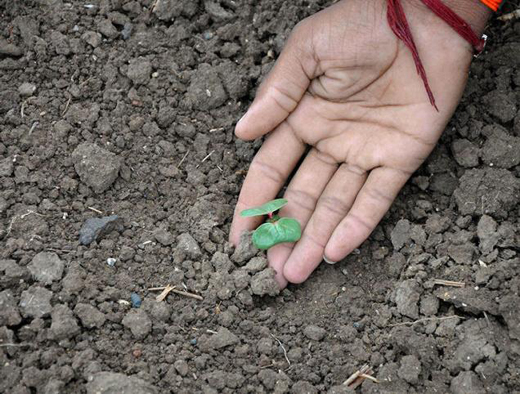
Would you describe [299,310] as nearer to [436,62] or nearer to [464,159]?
[464,159]

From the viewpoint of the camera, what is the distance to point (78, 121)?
12.1ft

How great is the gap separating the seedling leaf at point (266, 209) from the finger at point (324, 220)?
0.20 m

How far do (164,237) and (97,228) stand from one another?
326 mm

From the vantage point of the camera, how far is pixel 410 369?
2.96m

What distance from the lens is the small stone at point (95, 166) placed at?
3488 mm

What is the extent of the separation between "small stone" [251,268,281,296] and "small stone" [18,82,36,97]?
1593 mm

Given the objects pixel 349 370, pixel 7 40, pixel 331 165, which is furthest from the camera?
pixel 7 40

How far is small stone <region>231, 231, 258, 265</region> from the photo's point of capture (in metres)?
3.40

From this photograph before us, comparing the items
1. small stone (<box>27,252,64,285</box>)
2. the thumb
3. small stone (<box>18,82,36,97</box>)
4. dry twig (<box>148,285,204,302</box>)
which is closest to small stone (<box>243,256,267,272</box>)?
dry twig (<box>148,285,204,302</box>)

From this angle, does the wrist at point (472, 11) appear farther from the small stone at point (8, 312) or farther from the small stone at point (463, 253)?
the small stone at point (8, 312)

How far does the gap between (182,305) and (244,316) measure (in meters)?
0.29

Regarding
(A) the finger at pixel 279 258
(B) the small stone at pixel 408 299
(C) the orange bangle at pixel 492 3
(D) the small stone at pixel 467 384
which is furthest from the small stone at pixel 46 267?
(C) the orange bangle at pixel 492 3

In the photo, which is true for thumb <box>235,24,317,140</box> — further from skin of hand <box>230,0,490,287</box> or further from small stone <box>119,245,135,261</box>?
small stone <box>119,245,135,261</box>

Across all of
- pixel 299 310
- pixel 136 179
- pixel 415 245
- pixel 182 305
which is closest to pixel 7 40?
pixel 136 179
